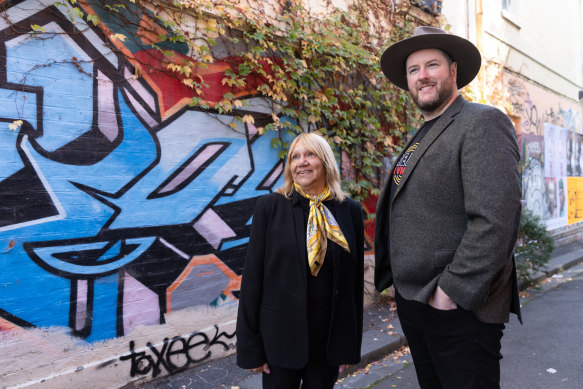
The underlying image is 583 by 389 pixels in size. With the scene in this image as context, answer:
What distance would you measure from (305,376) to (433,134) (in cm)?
146

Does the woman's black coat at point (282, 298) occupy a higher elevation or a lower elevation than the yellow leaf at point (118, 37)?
lower

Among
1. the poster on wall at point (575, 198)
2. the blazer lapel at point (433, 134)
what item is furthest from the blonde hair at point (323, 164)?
the poster on wall at point (575, 198)

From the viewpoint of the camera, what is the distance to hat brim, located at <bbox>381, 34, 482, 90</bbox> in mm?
1875

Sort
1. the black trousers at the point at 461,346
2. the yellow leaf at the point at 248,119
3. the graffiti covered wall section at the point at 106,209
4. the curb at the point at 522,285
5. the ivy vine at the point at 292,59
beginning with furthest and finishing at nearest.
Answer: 1. the yellow leaf at the point at 248,119
2. the curb at the point at 522,285
3. the ivy vine at the point at 292,59
4. the graffiti covered wall section at the point at 106,209
5. the black trousers at the point at 461,346

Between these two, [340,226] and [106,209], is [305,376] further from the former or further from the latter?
[106,209]

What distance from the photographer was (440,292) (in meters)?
1.60

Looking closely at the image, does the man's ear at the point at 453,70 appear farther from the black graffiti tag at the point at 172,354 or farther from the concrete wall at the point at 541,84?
the concrete wall at the point at 541,84

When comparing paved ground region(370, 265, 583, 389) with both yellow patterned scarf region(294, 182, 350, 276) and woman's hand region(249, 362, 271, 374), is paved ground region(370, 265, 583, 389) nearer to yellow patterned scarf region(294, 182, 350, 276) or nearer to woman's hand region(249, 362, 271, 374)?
woman's hand region(249, 362, 271, 374)

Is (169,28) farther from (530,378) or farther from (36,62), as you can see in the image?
(530,378)

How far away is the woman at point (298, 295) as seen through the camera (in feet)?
6.56

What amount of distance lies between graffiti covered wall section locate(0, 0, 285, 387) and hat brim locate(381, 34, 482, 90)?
86.3 inches

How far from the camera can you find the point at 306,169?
223 centimetres

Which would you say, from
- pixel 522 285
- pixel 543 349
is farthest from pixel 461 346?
pixel 522 285

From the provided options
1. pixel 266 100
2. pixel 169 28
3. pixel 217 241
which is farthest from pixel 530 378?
pixel 169 28
